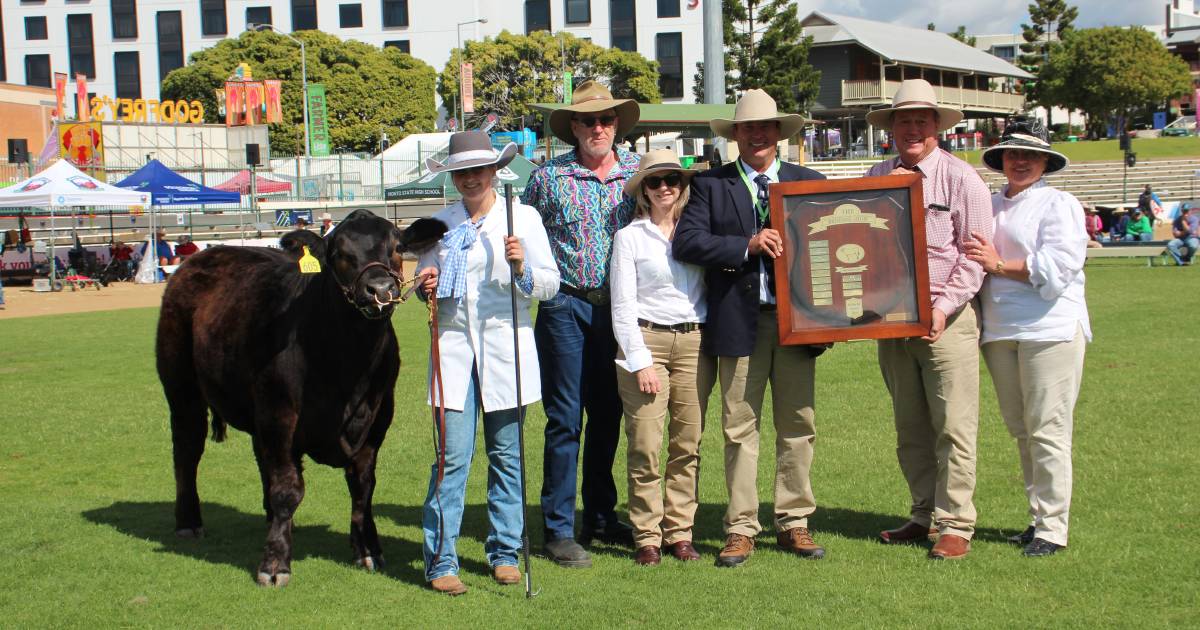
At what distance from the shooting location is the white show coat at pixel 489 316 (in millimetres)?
5816

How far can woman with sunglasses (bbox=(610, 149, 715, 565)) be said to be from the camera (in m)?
5.94

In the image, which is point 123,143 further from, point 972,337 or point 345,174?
point 972,337

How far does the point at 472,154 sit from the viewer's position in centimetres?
575

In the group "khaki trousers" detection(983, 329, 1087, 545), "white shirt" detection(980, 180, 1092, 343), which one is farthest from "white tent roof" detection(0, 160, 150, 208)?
"khaki trousers" detection(983, 329, 1087, 545)

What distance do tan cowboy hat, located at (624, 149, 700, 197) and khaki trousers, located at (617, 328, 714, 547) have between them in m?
0.77

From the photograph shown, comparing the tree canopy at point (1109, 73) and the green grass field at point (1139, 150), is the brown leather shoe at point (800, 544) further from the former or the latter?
the tree canopy at point (1109, 73)

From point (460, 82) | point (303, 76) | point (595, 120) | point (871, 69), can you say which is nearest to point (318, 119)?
point (303, 76)

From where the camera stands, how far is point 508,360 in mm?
5879

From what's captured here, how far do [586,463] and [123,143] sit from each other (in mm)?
60262

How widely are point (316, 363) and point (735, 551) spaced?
2424 mm

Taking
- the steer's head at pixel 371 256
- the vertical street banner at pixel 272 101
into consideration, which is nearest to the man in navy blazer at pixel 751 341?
the steer's head at pixel 371 256

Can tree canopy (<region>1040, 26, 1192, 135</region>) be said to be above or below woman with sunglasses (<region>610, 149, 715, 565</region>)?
above

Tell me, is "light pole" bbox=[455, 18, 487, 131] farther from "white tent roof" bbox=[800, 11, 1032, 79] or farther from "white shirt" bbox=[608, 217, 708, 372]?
"white shirt" bbox=[608, 217, 708, 372]

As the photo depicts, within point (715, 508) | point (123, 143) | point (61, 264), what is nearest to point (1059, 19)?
point (123, 143)
